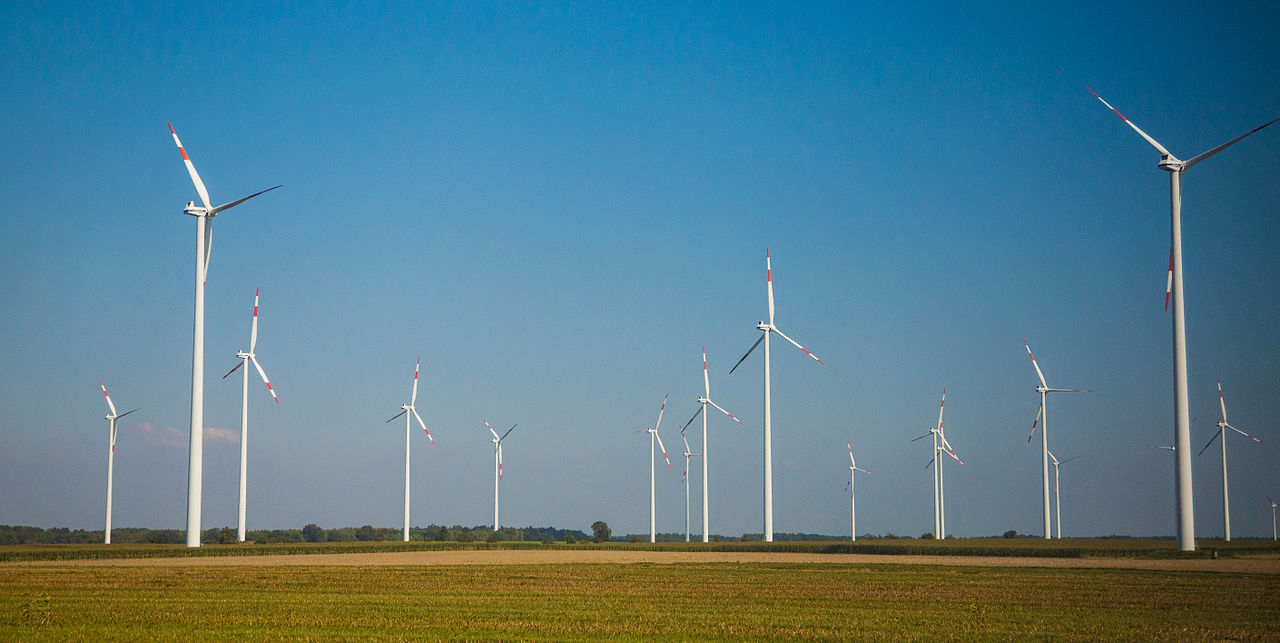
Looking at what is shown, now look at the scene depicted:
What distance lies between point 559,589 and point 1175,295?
43.1 meters

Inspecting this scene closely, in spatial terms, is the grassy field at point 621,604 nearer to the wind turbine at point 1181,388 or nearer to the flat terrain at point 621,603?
the flat terrain at point 621,603

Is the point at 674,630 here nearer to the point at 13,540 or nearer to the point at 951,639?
the point at 951,639

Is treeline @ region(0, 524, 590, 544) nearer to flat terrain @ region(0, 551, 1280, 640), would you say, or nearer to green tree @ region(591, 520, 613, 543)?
green tree @ region(591, 520, 613, 543)

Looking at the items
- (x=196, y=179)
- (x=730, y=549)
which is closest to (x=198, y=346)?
(x=196, y=179)

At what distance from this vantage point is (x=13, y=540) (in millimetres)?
119438

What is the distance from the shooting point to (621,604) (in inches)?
1251

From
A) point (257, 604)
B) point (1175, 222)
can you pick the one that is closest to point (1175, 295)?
point (1175, 222)

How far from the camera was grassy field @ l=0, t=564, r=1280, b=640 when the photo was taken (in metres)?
25.0

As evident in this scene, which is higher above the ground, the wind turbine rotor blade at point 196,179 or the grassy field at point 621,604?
the wind turbine rotor blade at point 196,179

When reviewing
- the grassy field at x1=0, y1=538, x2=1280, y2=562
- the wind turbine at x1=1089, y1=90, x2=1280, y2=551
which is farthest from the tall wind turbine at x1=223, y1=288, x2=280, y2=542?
the wind turbine at x1=1089, y1=90, x2=1280, y2=551

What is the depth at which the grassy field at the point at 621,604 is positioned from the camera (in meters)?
25.0

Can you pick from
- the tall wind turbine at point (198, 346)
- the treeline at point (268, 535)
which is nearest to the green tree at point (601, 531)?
the treeline at point (268, 535)

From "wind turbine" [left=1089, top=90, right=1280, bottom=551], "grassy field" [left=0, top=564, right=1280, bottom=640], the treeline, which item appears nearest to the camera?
"grassy field" [left=0, top=564, right=1280, bottom=640]

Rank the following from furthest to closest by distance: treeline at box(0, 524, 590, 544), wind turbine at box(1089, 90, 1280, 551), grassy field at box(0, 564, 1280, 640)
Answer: treeline at box(0, 524, 590, 544)
wind turbine at box(1089, 90, 1280, 551)
grassy field at box(0, 564, 1280, 640)
